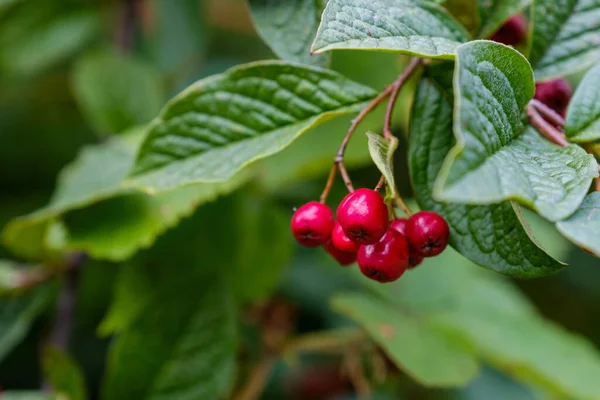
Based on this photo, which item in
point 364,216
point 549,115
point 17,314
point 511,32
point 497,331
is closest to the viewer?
point 364,216

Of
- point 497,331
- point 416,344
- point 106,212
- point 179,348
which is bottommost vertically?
point 497,331

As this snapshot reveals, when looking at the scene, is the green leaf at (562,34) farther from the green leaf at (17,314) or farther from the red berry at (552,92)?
the green leaf at (17,314)

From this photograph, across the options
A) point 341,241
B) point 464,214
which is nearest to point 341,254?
point 341,241

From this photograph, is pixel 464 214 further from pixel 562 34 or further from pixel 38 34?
pixel 38 34

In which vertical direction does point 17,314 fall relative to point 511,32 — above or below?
below

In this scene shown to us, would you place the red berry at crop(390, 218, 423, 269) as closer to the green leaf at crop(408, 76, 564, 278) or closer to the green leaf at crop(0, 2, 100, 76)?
the green leaf at crop(408, 76, 564, 278)

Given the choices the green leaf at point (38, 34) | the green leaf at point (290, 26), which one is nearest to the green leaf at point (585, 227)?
the green leaf at point (290, 26)
